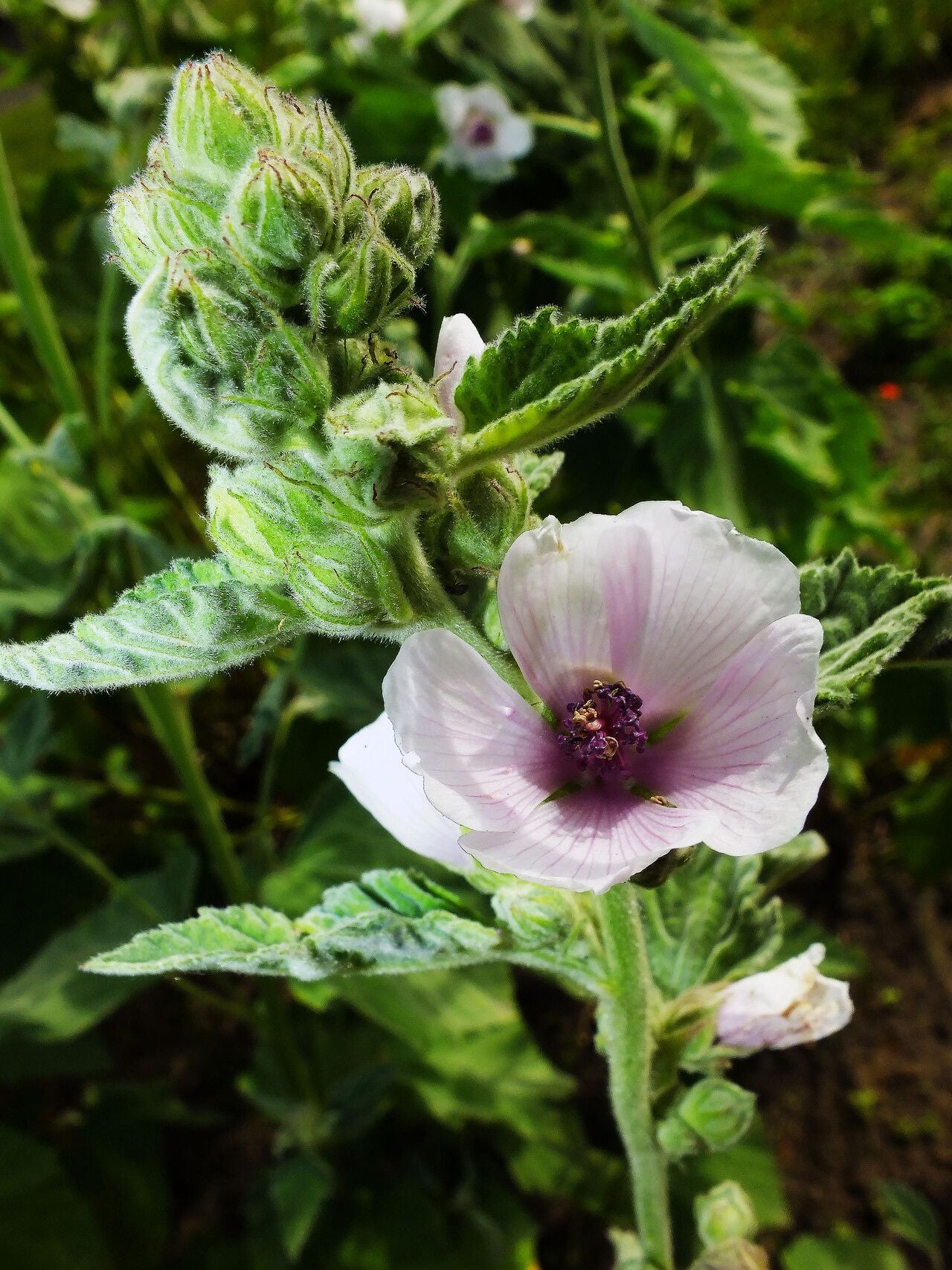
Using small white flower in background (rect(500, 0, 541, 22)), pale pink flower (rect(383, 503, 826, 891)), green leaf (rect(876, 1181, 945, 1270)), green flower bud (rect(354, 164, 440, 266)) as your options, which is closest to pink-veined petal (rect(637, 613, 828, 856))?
pale pink flower (rect(383, 503, 826, 891))

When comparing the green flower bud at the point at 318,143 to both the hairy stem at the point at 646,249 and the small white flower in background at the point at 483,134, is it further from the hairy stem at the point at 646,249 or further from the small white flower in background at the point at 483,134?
the small white flower in background at the point at 483,134

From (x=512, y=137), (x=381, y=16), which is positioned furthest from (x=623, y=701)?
(x=381, y=16)

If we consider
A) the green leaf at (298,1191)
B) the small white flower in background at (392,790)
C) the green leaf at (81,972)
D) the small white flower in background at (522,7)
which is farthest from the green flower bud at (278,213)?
the small white flower in background at (522,7)

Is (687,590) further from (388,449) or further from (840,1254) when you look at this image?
(840,1254)

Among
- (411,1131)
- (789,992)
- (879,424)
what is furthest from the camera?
(879,424)

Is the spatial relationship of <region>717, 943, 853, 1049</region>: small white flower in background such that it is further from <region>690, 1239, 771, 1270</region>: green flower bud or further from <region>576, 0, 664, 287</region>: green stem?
<region>576, 0, 664, 287</region>: green stem

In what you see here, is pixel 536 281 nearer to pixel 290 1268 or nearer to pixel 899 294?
pixel 899 294

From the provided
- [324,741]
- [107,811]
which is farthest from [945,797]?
[107,811]
